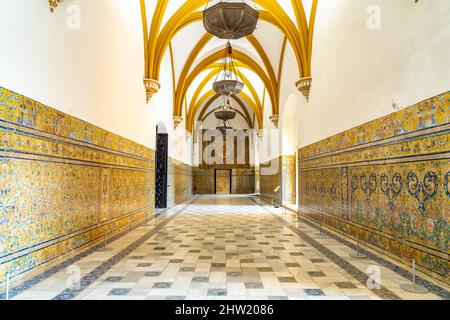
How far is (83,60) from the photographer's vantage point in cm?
445

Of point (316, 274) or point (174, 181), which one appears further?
point (174, 181)

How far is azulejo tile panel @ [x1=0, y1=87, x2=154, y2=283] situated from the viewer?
2.92 m

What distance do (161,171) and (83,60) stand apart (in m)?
6.53

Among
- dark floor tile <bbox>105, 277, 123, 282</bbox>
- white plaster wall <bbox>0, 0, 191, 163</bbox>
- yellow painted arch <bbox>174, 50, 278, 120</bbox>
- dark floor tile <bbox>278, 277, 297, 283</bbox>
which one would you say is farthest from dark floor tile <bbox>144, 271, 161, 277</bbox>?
yellow painted arch <bbox>174, 50, 278, 120</bbox>

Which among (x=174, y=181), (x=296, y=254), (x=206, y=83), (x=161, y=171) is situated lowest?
(x=296, y=254)

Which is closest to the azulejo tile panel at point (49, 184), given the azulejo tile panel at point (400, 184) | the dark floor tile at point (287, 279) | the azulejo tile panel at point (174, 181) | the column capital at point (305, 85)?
the dark floor tile at point (287, 279)

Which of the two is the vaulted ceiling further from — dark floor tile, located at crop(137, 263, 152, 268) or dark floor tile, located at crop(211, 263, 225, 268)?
dark floor tile, located at crop(211, 263, 225, 268)

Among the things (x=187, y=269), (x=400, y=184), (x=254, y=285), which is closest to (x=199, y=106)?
(x=400, y=184)

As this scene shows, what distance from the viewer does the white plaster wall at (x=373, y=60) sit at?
320cm

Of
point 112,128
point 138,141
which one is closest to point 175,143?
point 138,141

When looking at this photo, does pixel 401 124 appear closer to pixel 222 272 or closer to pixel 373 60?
pixel 373 60

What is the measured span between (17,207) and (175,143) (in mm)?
9725

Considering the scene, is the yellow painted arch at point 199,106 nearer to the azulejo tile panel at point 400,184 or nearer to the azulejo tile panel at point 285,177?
the azulejo tile panel at point 285,177
